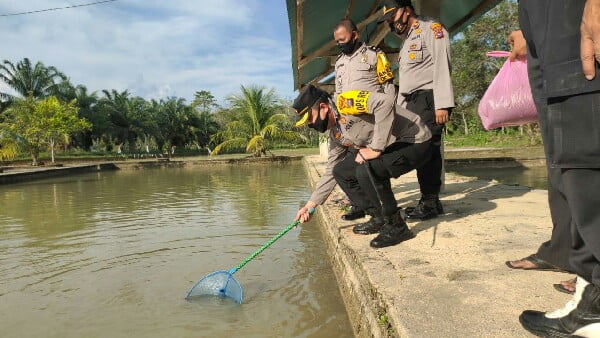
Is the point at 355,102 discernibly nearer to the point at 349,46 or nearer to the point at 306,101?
the point at 306,101

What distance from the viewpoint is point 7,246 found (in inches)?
193

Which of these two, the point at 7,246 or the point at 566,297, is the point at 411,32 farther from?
the point at 7,246

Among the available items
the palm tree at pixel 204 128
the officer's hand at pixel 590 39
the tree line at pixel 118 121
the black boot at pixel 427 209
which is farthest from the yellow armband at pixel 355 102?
the palm tree at pixel 204 128

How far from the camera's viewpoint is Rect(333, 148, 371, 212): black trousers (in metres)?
3.60

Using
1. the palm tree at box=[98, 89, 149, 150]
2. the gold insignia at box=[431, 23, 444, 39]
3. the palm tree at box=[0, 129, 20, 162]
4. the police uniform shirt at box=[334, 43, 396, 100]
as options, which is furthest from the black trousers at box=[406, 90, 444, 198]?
the palm tree at box=[98, 89, 149, 150]

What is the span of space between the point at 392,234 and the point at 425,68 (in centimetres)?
135

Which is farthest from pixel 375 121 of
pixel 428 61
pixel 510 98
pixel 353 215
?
pixel 353 215

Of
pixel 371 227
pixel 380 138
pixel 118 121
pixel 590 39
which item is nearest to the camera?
pixel 590 39

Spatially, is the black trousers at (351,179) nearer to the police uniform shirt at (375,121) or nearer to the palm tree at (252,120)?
the police uniform shirt at (375,121)

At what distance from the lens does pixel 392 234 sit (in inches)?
111

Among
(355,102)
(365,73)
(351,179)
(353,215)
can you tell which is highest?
(365,73)

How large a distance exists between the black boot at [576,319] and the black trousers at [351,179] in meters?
2.15

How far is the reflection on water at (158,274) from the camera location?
8.45ft

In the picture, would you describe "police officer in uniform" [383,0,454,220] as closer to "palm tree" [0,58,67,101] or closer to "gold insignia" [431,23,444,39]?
"gold insignia" [431,23,444,39]
